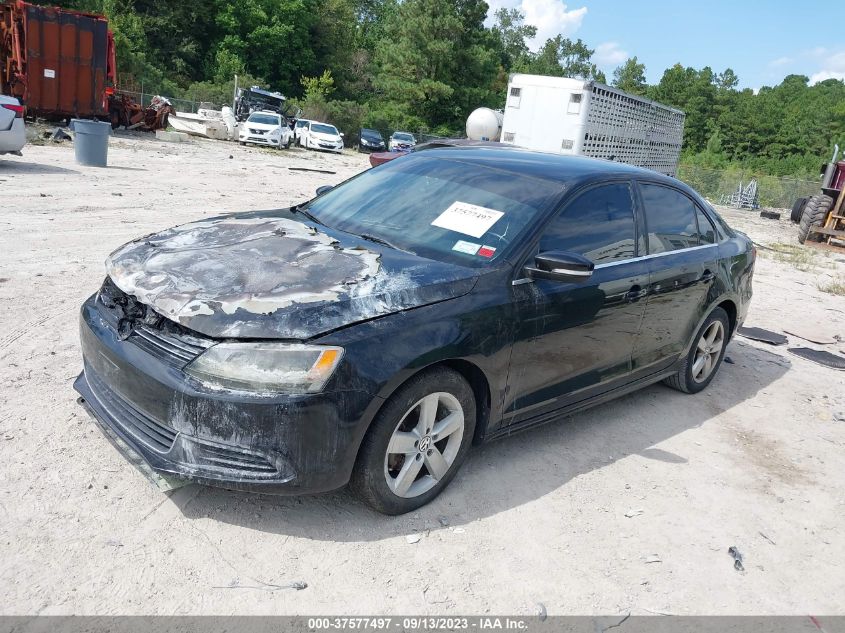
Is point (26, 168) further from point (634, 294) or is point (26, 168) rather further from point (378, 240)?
point (634, 294)

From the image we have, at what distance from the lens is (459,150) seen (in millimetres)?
4754

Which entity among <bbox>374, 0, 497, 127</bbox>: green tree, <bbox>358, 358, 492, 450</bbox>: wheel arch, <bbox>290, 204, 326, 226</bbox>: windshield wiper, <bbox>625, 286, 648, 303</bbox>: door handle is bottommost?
<bbox>358, 358, 492, 450</bbox>: wheel arch

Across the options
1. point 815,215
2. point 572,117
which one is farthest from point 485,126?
point 815,215

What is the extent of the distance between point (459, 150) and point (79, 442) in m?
2.96

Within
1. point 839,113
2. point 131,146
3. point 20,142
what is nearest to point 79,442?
point 20,142

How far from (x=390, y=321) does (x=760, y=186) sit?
35.9 meters

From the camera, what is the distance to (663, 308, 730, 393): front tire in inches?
208

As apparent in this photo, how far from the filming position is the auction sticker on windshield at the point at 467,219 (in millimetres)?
3777

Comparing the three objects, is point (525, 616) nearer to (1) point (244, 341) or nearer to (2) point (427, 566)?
(2) point (427, 566)

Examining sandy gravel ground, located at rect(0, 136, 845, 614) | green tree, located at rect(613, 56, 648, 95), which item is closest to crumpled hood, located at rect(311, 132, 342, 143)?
sandy gravel ground, located at rect(0, 136, 845, 614)

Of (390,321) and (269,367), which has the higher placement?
(390,321)

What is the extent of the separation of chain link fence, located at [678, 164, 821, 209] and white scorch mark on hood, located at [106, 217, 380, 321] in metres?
32.4

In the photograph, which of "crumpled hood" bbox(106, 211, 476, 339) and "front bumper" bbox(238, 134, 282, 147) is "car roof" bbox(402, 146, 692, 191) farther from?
"front bumper" bbox(238, 134, 282, 147)

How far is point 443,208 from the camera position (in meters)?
4.00
